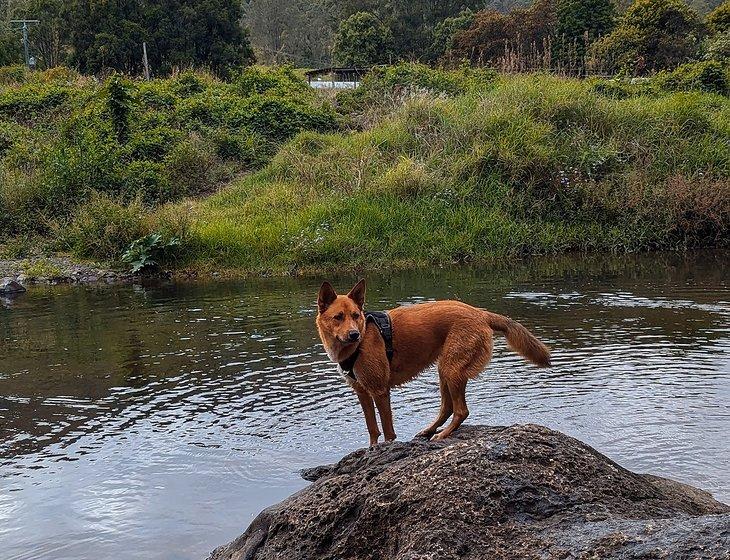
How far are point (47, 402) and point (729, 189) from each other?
1737 cm

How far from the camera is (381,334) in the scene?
6340 mm

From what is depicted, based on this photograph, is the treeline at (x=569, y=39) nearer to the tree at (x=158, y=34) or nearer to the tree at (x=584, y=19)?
the tree at (x=584, y=19)

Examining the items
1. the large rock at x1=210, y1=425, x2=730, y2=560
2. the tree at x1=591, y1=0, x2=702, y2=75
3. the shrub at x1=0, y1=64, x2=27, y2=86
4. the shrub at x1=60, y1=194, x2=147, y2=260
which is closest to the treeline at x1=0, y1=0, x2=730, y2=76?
the tree at x1=591, y1=0, x2=702, y2=75

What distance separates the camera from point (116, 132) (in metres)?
26.7

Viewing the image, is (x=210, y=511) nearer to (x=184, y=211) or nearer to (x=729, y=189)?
(x=184, y=211)

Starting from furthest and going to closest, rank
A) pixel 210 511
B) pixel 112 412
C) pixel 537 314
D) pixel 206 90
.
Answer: pixel 206 90 → pixel 537 314 → pixel 112 412 → pixel 210 511

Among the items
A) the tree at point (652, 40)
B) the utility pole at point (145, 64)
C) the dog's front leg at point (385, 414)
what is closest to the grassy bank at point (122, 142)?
the utility pole at point (145, 64)

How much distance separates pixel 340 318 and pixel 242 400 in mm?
3609

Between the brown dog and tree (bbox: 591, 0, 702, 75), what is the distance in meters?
31.5

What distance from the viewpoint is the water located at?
6.57 metres

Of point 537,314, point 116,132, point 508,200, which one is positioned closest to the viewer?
point 537,314

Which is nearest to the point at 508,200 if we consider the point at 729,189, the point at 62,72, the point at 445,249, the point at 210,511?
the point at 445,249

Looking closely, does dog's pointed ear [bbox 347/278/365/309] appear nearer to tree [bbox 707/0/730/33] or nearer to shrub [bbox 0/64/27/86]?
shrub [bbox 0/64/27/86]

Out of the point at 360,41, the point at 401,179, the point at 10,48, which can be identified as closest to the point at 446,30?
the point at 360,41
